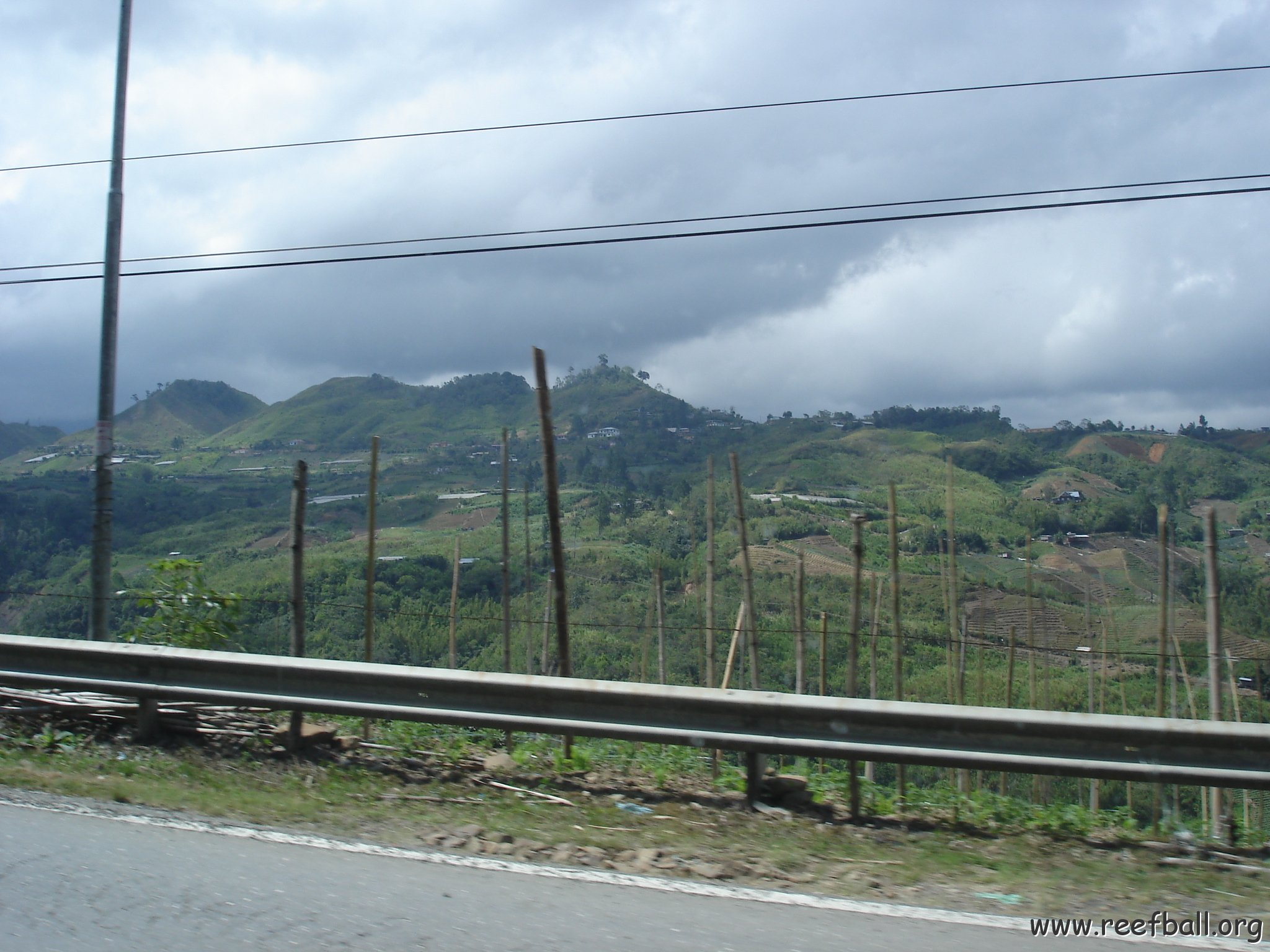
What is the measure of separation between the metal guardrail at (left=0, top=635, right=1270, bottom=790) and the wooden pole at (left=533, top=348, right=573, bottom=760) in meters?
1.20

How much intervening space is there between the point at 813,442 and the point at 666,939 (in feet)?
265

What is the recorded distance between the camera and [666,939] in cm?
373

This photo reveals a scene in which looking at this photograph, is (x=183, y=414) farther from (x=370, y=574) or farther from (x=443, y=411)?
(x=370, y=574)

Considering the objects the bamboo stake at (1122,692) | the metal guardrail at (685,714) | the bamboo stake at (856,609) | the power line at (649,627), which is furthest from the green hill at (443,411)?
the metal guardrail at (685,714)

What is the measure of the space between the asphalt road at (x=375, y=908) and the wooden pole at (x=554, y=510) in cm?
249

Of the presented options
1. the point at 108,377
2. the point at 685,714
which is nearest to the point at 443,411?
the point at 108,377

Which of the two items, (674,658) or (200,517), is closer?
(674,658)

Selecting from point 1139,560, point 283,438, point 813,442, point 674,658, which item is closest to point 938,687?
point 674,658

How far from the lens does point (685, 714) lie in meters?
5.46

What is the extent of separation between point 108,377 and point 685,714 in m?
7.22

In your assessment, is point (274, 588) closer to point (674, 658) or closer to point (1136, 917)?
point (674, 658)

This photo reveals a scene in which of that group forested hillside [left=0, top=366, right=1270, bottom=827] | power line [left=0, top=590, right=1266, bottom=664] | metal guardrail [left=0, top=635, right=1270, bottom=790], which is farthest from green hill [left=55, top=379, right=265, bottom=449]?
metal guardrail [left=0, top=635, right=1270, bottom=790]

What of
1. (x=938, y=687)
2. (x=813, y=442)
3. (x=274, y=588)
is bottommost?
(x=938, y=687)

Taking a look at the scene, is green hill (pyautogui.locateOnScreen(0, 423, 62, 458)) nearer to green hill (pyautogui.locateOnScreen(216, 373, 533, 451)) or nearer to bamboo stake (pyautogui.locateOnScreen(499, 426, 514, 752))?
green hill (pyautogui.locateOnScreen(216, 373, 533, 451))
